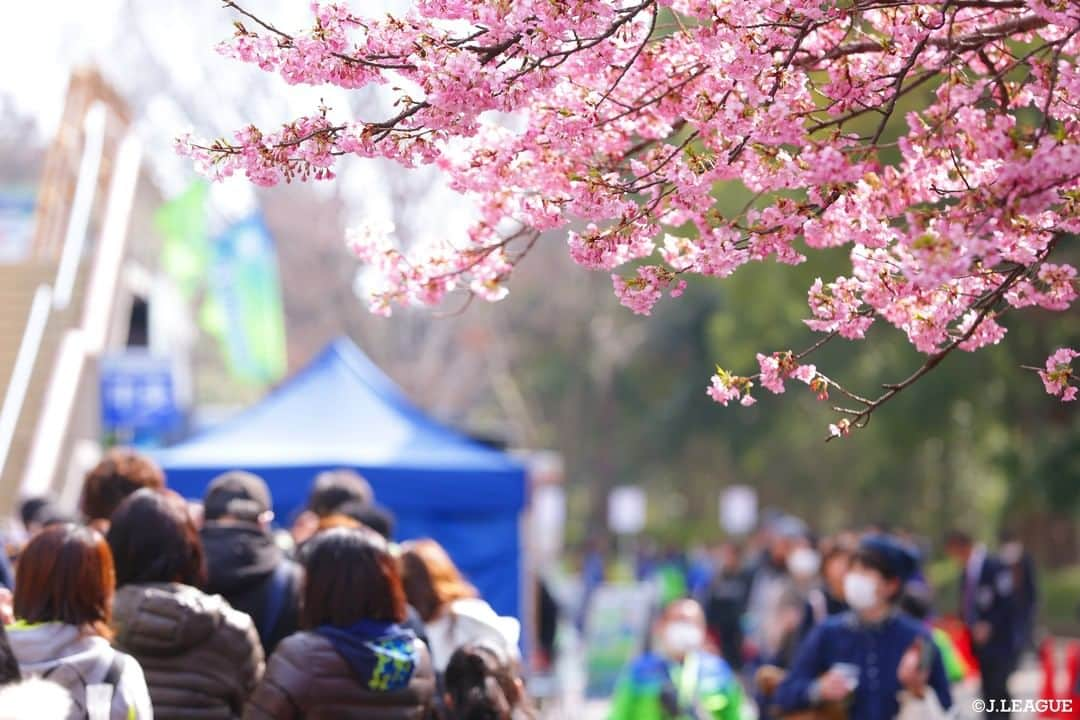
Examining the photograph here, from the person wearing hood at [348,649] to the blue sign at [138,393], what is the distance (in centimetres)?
1042

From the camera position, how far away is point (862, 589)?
291 inches

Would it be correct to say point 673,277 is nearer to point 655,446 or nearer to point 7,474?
point 7,474

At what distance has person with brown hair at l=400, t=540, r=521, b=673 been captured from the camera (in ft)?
21.4

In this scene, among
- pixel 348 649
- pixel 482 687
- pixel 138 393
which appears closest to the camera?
pixel 348 649

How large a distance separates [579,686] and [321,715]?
1648cm

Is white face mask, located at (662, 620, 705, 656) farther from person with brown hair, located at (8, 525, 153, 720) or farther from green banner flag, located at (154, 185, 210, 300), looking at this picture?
green banner flag, located at (154, 185, 210, 300)

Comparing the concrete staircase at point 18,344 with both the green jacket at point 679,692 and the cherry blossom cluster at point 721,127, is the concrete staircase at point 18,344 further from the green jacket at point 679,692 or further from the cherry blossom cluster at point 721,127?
the cherry blossom cluster at point 721,127

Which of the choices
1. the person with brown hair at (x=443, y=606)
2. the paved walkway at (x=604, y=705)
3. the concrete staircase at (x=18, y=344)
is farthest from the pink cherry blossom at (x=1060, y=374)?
the concrete staircase at (x=18, y=344)

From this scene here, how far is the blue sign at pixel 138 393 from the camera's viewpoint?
606 inches

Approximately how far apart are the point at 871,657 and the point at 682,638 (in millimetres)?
2366

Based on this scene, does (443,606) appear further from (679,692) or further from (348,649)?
(679,692)

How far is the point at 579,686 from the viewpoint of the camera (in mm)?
21234

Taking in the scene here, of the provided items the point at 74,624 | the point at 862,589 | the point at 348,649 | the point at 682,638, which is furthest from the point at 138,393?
the point at 74,624

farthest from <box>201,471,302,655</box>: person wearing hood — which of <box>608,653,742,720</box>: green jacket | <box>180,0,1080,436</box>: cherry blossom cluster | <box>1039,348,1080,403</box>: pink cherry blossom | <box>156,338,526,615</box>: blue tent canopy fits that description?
<box>156,338,526,615</box>: blue tent canopy
